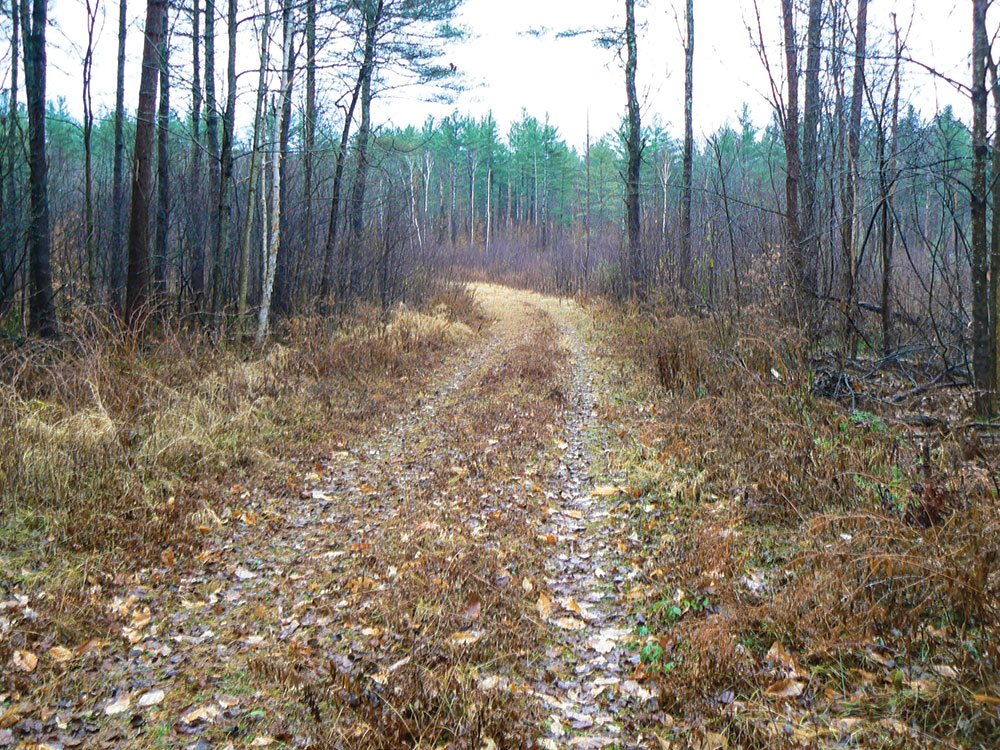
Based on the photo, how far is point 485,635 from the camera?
11.1 ft

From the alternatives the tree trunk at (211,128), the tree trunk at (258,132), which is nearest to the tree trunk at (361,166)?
the tree trunk at (258,132)

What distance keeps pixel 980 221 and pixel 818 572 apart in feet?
12.6

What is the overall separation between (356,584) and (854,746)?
9.04ft

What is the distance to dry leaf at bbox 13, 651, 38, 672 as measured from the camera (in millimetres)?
3062

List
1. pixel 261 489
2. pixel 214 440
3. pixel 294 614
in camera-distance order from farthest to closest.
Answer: pixel 214 440, pixel 261 489, pixel 294 614

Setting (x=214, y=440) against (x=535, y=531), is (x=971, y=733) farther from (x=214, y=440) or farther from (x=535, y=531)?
(x=214, y=440)

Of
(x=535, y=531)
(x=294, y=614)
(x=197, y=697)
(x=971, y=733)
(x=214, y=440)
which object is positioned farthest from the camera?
(x=214, y=440)

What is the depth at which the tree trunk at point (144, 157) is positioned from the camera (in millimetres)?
8602

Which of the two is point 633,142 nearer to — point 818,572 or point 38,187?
point 38,187

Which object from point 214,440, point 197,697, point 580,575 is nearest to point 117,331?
point 214,440

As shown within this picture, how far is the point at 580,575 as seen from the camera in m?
4.18

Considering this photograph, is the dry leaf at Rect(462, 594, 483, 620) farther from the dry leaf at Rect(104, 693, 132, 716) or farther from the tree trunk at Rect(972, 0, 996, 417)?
the tree trunk at Rect(972, 0, 996, 417)

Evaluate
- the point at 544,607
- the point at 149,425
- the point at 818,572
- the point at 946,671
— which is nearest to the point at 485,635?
the point at 544,607

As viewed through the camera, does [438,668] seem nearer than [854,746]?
No
